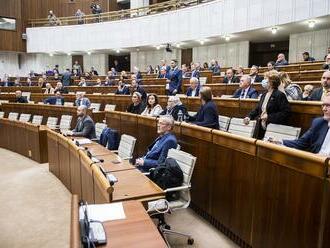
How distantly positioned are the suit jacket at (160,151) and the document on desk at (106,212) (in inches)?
46.7

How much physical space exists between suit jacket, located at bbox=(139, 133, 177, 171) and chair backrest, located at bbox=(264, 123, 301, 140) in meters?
0.89

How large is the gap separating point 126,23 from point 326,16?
8.00 meters

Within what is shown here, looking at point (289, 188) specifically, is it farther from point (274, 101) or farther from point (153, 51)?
point (153, 51)

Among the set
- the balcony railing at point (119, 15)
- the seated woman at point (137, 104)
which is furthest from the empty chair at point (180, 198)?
the balcony railing at point (119, 15)

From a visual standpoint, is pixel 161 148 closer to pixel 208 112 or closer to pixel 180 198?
pixel 180 198

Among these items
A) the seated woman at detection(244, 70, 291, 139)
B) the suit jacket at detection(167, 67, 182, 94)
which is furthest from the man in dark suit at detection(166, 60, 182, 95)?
the seated woman at detection(244, 70, 291, 139)

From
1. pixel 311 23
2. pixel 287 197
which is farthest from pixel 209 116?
pixel 311 23

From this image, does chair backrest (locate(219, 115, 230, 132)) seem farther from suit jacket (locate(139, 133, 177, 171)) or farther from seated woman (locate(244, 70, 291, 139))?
suit jacket (locate(139, 133, 177, 171))

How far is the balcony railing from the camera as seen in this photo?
1180cm

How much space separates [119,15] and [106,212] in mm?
13286

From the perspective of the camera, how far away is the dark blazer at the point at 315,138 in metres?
2.43

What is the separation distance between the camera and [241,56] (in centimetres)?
1191

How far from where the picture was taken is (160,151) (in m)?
3.08

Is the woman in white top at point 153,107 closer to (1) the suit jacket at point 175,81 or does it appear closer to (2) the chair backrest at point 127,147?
(2) the chair backrest at point 127,147
